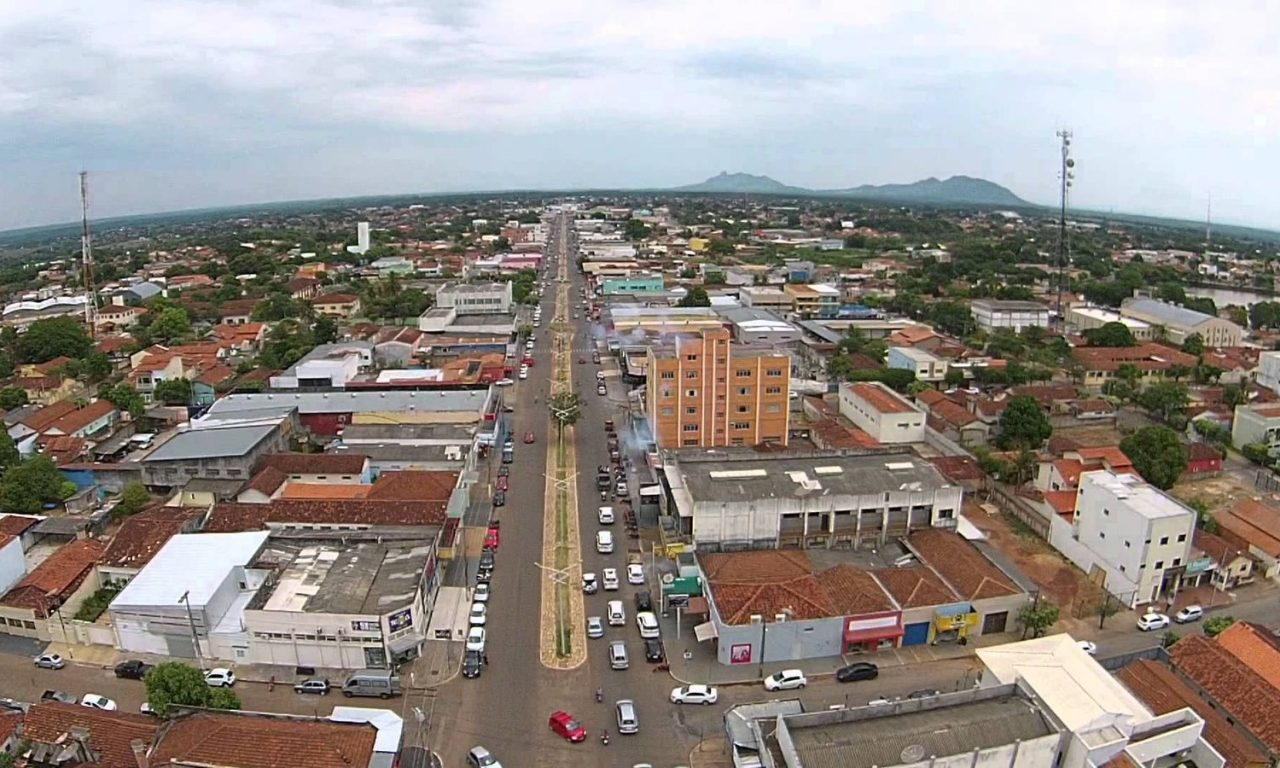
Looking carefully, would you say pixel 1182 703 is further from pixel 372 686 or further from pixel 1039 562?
pixel 372 686

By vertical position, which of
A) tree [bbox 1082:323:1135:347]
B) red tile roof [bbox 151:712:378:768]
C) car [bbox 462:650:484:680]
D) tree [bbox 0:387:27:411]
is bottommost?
car [bbox 462:650:484:680]

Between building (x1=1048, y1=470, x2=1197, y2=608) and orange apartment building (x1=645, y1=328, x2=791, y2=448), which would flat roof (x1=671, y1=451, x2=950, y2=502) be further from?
orange apartment building (x1=645, y1=328, x2=791, y2=448)

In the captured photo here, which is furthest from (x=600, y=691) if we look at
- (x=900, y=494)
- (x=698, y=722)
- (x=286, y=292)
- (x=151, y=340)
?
(x=286, y=292)

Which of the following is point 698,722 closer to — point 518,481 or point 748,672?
point 748,672

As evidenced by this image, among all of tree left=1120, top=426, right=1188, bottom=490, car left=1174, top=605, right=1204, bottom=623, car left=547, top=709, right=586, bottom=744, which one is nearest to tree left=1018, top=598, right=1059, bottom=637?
car left=1174, top=605, right=1204, bottom=623

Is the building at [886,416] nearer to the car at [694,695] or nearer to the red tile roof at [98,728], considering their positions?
the car at [694,695]
